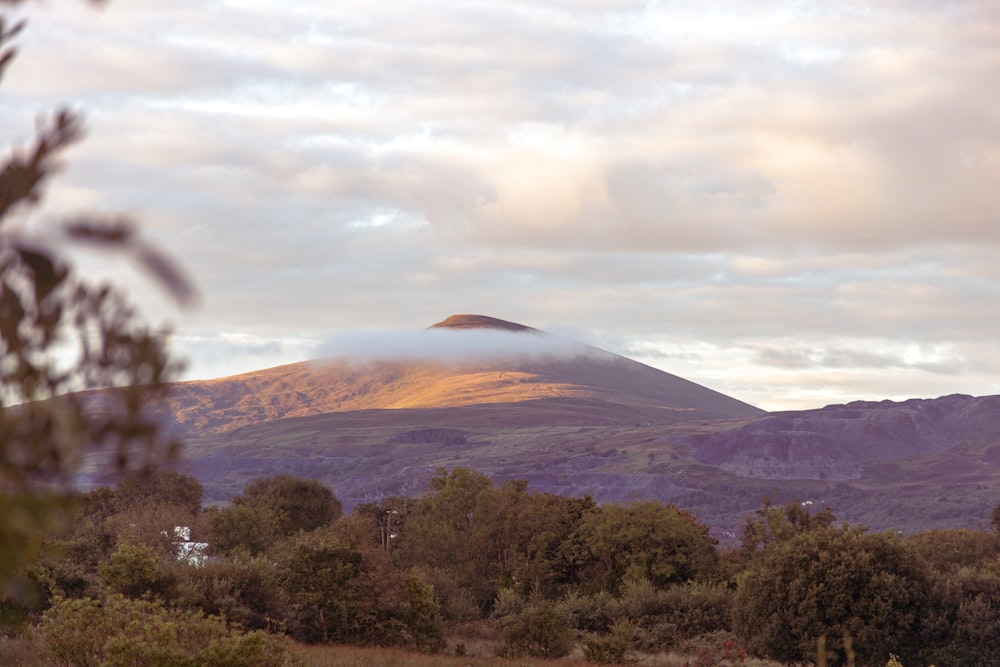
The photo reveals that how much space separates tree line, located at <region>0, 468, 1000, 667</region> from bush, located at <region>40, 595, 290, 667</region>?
4 cm

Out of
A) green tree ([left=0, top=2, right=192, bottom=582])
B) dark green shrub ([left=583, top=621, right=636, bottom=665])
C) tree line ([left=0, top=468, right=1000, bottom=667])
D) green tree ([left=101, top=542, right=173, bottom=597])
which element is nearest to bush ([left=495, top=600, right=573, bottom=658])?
tree line ([left=0, top=468, right=1000, bottom=667])

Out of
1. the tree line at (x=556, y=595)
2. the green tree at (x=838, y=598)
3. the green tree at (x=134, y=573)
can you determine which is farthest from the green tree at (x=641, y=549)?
the green tree at (x=134, y=573)

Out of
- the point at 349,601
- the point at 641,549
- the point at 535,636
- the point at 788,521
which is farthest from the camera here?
the point at 641,549

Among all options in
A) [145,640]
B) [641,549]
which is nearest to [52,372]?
[145,640]

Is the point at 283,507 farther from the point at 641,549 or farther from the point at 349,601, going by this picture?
the point at 349,601

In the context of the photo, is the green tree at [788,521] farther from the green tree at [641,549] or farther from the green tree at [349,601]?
the green tree at [349,601]

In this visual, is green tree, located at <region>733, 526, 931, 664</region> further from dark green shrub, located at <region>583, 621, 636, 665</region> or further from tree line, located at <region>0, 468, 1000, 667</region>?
dark green shrub, located at <region>583, 621, 636, 665</region>

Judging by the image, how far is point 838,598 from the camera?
32.8 metres

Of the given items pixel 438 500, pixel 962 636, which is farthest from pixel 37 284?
pixel 438 500

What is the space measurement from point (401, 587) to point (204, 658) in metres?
21.7

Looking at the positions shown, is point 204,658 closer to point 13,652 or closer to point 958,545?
point 13,652

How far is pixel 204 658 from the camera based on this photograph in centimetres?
1684

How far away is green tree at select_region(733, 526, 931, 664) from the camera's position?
1298 inches

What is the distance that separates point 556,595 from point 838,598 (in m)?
30.9
